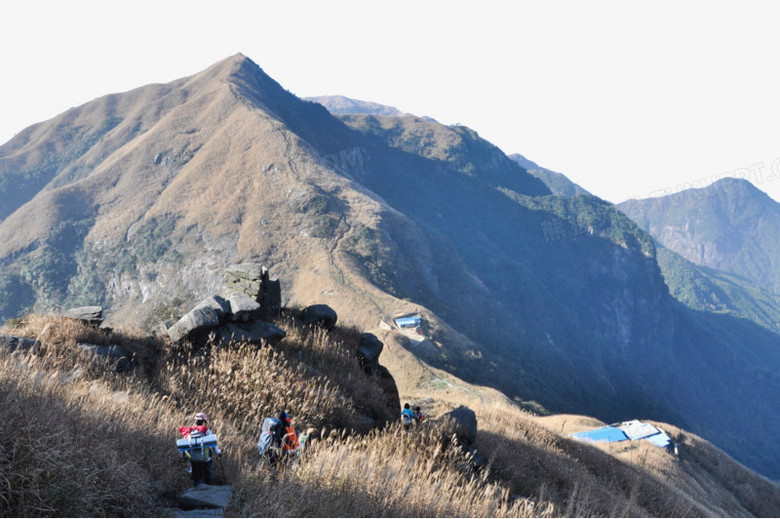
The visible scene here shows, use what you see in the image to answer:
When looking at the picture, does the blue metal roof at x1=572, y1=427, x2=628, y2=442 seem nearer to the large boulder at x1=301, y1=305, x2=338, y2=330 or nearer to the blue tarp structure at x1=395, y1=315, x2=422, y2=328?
the large boulder at x1=301, y1=305, x2=338, y2=330

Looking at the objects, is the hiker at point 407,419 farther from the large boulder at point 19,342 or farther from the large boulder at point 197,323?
the large boulder at point 19,342

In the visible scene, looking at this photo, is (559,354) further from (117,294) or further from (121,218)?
(121,218)

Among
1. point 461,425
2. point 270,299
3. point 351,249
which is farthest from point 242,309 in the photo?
point 351,249

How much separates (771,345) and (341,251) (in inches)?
8393

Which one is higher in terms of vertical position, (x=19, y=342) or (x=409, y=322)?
(x=19, y=342)

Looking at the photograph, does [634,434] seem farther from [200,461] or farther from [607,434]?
[200,461]

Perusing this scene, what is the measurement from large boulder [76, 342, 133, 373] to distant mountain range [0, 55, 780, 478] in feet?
48.4

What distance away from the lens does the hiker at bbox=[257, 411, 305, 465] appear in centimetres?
513

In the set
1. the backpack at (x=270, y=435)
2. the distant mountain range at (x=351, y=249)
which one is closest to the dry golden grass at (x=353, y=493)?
the backpack at (x=270, y=435)

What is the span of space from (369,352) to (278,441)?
6267 millimetres

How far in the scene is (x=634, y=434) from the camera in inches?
1368

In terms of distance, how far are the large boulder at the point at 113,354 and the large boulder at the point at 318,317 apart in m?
4.78

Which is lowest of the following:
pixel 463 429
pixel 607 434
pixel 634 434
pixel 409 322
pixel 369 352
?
pixel 634 434

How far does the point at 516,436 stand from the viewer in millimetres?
11789
